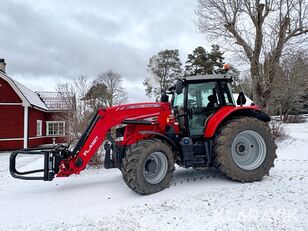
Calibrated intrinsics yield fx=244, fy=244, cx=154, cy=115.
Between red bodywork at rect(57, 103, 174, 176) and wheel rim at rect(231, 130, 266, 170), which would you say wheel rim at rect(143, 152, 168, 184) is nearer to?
red bodywork at rect(57, 103, 174, 176)

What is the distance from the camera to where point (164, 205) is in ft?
12.9

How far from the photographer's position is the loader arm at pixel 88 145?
4543 millimetres

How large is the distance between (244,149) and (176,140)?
1.56 m

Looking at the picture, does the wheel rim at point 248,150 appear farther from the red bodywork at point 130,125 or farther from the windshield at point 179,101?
the windshield at point 179,101

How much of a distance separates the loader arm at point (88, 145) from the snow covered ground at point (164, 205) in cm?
51

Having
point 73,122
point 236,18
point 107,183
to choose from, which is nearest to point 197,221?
point 107,183

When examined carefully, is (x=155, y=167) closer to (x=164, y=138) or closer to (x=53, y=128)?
(x=164, y=138)

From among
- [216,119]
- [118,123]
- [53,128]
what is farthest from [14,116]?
[216,119]

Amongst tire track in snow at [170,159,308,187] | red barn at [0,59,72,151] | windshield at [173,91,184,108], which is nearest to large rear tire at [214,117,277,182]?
tire track in snow at [170,159,308,187]

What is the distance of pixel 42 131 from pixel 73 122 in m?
10.5

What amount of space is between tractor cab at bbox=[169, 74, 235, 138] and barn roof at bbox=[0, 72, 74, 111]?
27.7 ft

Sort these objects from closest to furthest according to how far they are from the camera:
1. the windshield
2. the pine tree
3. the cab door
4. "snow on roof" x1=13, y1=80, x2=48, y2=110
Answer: the cab door
the windshield
"snow on roof" x1=13, y1=80, x2=48, y2=110
the pine tree

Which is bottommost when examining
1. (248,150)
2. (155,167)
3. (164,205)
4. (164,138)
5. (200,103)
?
(164,205)

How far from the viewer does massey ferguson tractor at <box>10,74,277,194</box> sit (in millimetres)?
4543
